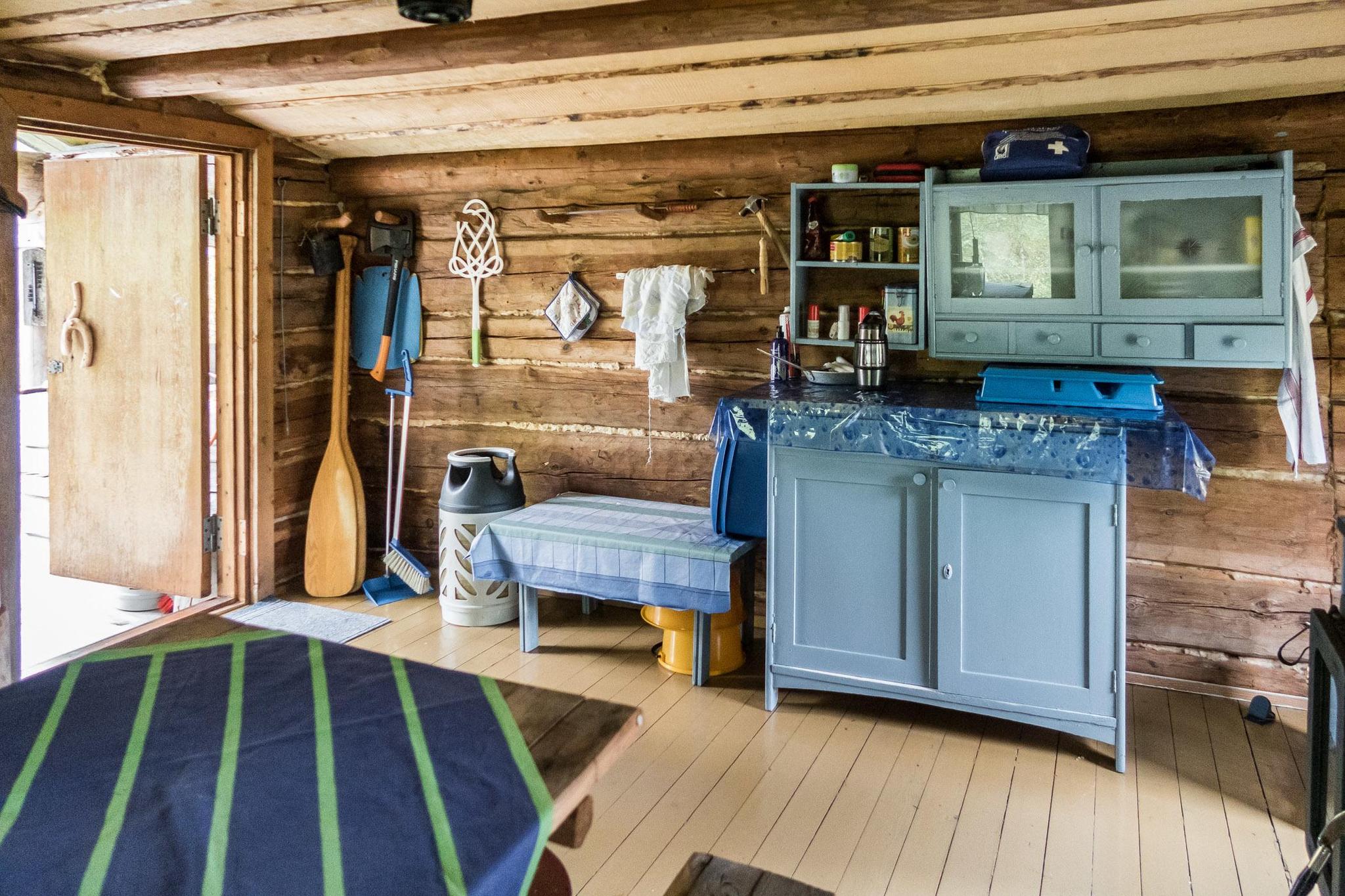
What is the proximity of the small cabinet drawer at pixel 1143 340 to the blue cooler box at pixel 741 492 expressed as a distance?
118cm

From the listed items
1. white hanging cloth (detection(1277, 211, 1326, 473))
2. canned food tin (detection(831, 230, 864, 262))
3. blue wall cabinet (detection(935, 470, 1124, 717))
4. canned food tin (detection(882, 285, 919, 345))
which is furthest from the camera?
canned food tin (detection(831, 230, 864, 262))

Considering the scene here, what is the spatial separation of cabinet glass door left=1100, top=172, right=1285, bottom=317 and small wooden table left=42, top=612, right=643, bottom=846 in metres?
2.31

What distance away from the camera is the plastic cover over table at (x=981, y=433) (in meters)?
2.91

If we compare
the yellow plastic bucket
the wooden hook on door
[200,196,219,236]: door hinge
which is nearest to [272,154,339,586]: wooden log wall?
[200,196,219,236]: door hinge

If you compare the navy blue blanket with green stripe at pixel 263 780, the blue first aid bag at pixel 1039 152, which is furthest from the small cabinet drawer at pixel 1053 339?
the navy blue blanket with green stripe at pixel 263 780

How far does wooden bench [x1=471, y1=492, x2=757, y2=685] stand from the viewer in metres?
3.60

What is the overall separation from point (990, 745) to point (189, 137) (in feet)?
12.1

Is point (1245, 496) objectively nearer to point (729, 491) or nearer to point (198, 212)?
point (729, 491)

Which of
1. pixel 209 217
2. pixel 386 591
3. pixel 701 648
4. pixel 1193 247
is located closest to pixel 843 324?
pixel 1193 247

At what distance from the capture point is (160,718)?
5.42 feet

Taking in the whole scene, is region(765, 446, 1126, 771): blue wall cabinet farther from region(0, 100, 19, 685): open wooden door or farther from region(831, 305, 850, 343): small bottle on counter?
region(0, 100, 19, 685): open wooden door

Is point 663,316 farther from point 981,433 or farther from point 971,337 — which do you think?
point 981,433

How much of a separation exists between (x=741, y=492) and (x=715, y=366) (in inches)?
29.0

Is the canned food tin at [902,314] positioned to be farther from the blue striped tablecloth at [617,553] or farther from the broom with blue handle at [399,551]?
the broom with blue handle at [399,551]
